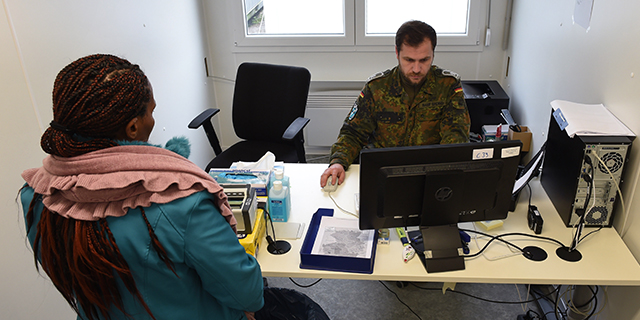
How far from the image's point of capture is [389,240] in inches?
62.7

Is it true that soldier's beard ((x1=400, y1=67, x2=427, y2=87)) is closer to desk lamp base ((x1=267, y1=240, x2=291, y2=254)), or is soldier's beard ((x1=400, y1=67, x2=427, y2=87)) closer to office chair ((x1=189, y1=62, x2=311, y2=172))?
office chair ((x1=189, y1=62, x2=311, y2=172))

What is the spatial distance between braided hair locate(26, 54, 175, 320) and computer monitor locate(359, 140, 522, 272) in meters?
0.73

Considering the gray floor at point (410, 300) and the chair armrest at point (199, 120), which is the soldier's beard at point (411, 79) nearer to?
the gray floor at point (410, 300)

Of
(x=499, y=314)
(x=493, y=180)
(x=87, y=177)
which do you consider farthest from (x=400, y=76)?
(x=87, y=177)

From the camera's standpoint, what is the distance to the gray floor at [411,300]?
2168 millimetres

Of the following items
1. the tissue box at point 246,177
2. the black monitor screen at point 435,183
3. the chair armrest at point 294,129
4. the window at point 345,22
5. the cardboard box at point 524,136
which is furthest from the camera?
the window at point 345,22

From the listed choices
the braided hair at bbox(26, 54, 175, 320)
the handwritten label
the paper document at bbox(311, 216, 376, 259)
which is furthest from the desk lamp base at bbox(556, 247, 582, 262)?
the braided hair at bbox(26, 54, 175, 320)

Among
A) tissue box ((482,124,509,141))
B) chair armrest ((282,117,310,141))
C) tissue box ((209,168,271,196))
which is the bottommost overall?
tissue box ((482,124,509,141))

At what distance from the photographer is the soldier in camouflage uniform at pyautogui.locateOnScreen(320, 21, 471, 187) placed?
2.06 metres

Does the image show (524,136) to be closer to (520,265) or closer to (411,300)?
(411,300)

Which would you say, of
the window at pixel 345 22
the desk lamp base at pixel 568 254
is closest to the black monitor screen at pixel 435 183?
the desk lamp base at pixel 568 254

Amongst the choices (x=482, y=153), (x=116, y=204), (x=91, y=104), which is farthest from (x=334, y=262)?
(x=91, y=104)

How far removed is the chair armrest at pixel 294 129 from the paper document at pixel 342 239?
0.82m

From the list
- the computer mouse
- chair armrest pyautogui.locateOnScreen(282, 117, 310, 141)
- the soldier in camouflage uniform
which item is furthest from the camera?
chair armrest pyautogui.locateOnScreen(282, 117, 310, 141)
